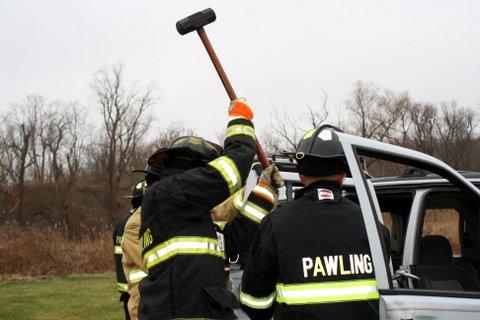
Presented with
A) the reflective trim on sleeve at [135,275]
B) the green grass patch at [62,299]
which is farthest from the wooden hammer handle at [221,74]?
the green grass patch at [62,299]

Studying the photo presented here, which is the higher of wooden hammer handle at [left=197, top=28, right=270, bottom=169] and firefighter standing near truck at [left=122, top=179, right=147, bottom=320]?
wooden hammer handle at [left=197, top=28, right=270, bottom=169]

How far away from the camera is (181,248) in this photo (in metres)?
2.96

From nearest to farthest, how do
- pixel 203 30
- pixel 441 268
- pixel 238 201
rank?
pixel 203 30 < pixel 238 201 < pixel 441 268

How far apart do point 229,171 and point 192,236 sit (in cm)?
41

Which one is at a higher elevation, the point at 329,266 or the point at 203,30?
the point at 203,30

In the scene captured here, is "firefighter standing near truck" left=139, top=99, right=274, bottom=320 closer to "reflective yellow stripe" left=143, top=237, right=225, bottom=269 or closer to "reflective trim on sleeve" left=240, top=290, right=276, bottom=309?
"reflective yellow stripe" left=143, top=237, right=225, bottom=269

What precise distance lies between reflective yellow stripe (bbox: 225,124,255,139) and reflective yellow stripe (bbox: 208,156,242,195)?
0.17 m

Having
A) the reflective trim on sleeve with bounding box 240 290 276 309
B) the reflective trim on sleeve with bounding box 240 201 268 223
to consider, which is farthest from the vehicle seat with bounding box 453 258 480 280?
the reflective trim on sleeve with bounding box 240 290 276 309

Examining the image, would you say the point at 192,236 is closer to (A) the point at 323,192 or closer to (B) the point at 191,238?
(B) the point at 191,238

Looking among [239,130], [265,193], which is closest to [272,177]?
[265,193]

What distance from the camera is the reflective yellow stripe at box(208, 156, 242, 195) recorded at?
2.90 meters

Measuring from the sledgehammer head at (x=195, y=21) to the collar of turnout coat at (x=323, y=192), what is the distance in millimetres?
1432

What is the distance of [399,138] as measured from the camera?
1614 inches

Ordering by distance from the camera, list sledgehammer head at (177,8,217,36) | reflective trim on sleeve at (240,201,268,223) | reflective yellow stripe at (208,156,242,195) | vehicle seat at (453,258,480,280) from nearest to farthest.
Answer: reflective yellow stripe at (208,156,242,195)
reflective trim on sleeve at (240,201,268,223)
sledgehammer head at (177,8,217,36)
vehicle seat at (453,258,480,280)
